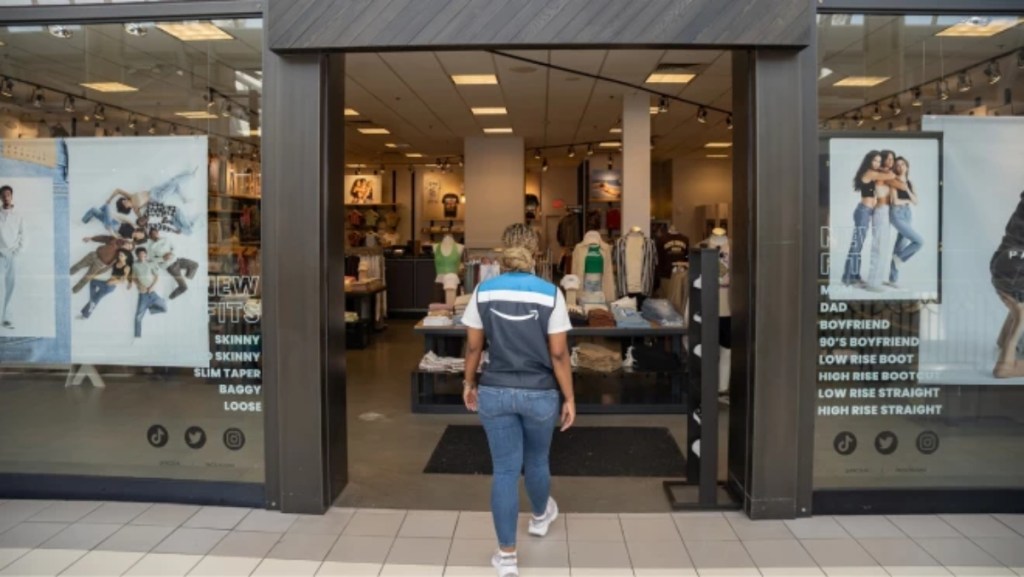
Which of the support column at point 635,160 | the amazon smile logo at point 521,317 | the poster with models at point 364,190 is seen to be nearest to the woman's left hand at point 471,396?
the amazon smile logo at point 521,317

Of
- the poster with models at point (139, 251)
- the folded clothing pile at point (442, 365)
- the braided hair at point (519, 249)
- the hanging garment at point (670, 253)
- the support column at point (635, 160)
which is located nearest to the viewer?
the braided hair at point (519, 249)

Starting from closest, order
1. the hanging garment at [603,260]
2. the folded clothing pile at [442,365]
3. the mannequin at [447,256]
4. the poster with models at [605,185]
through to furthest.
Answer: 1. the folded clothing pile at [442,365]
2. the hanging garment at [603,260]
3. the mannequin at [447,256]
4. the poster with models at [605,185]

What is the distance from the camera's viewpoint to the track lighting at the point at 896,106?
4.06 m

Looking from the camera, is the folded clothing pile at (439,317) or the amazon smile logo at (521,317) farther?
the folded clothing pile at (439,317)

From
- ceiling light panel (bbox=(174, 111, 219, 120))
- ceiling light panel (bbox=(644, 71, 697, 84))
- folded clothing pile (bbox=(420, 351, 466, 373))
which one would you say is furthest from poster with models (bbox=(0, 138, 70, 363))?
ceiling light panel (bbox=(644, 71, 697, 84))

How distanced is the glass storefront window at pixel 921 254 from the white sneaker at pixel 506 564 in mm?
1781

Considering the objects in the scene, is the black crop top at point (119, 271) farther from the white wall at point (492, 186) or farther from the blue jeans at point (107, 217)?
the white wall at point (492, 186)

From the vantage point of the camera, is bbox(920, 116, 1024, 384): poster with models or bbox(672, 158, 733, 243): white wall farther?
bbox(672, 158, 733, 243): white wall

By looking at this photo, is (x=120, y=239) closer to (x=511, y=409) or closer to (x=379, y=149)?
(x=511, y=409)

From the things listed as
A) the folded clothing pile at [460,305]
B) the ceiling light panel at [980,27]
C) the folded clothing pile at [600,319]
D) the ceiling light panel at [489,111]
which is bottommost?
the folded clothing pile at [600,319]

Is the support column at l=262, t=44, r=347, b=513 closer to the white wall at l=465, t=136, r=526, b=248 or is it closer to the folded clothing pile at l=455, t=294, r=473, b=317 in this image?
the folded clothing pile at l=455, t=294, r=473, b=317

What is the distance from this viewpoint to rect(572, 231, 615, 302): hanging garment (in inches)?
312

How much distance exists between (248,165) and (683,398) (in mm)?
4064

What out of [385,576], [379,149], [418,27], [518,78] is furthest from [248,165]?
[379,149]
